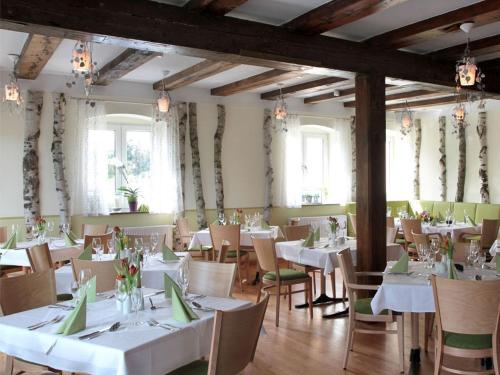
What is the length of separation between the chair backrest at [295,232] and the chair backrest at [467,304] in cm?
356

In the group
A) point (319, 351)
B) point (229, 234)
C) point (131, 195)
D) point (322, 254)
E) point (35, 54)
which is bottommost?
point (319, 351)

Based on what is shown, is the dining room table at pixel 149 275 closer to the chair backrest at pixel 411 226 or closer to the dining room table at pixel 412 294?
the dining room table at pixel 412 294

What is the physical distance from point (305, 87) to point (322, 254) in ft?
12.0

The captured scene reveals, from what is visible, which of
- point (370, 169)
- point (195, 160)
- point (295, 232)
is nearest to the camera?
point (370, 169)

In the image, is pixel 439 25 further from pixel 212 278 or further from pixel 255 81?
pixel 255 81

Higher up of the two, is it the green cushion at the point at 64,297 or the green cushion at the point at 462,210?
the green cushion at the point at 462,210

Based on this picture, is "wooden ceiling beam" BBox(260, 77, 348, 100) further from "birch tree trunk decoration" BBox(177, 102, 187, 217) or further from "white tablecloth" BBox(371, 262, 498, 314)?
"white tablecloth" BBox(371, 262, 498, 314)

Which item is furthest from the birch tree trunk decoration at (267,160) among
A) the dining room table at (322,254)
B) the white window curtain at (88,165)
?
the dining room table at (322,254)

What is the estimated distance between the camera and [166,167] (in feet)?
28.0

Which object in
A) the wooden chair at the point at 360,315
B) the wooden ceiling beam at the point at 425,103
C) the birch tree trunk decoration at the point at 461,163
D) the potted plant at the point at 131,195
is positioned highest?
the wooden ceiling beam at the point at 425,103

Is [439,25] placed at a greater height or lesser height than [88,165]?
greater

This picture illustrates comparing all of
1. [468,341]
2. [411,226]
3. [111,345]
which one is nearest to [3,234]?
[111,345]

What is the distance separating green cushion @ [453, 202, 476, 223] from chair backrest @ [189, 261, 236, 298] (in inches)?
298

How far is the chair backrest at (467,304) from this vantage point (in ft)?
10.3
